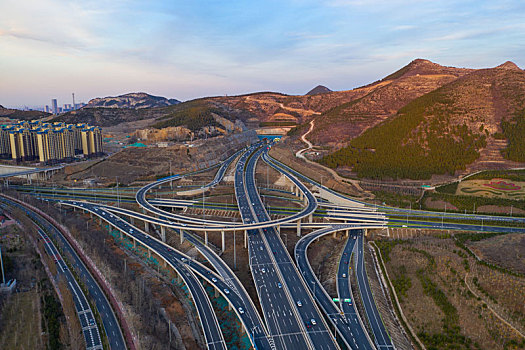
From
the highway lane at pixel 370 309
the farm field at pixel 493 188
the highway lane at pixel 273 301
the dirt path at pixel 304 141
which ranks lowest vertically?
the highway lane at pixel 370 309

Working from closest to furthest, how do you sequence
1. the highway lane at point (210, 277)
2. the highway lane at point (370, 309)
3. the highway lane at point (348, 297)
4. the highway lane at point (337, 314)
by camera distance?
the highway lane at point (337, 314)
the highway lane at point (348, 297)
the highway lane at point (210, 277)
the highway lane at point (370, 309)

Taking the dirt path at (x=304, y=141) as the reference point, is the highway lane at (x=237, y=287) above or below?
below

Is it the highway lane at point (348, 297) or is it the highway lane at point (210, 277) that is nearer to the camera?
the highway lane at point (348, 297)

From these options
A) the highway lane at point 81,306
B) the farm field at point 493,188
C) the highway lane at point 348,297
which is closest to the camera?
the highway lane at point 348,297

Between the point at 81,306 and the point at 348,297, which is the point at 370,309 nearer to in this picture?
the point at 348,297

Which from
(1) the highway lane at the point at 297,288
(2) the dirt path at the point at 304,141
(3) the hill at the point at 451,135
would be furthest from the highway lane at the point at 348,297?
(2) the dirt path at the point at 304,141

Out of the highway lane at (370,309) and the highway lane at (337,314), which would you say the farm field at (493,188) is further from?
the highway lane at (337,314)

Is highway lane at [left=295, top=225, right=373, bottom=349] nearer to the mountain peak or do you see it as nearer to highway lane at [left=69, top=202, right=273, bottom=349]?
highway lane at [left=69, top=202, right=273, bottom=349]
